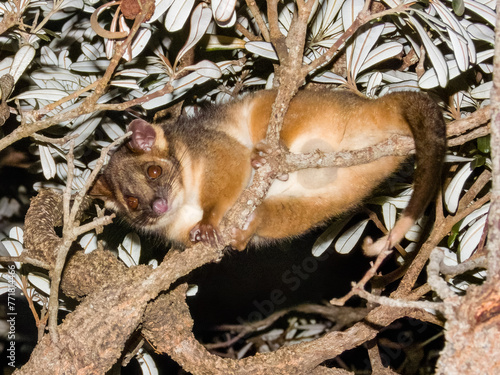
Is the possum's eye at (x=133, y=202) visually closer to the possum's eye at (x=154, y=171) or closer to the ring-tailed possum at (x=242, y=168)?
the ring-tailed possum at (x=242, y=168)

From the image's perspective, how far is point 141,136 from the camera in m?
3.26

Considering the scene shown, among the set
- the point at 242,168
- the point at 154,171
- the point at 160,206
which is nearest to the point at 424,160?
the point at 242,168

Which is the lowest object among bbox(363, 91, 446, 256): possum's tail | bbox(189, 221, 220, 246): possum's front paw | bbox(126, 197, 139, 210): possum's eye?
bbox(126, 197, 139, 210): possum's eye

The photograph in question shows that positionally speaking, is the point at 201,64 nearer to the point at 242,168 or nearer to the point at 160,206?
the point at 242,168

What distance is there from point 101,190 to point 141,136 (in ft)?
1.73

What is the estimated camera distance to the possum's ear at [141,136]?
10.5ft

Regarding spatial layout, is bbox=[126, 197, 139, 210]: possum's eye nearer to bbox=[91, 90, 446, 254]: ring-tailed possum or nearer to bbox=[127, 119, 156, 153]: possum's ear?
bbox=[91, 90, 446, 254]: ring-tailed possum

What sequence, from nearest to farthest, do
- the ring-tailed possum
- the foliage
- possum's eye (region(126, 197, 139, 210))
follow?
the foliage
the ring-tailed possum
possum's eye (region(126, 197, 139, 210))

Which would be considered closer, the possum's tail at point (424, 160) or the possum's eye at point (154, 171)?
the possum's tail at point (424, 160)

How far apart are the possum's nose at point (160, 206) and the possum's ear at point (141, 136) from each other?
0.35 metres

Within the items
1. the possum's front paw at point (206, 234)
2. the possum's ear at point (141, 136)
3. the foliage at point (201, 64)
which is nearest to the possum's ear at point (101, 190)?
the foliage at point (201, 64)

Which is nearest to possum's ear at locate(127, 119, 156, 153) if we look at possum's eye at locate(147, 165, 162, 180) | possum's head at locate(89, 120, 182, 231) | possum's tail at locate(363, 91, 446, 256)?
possum's head at locate(89, 120, 182, 231)

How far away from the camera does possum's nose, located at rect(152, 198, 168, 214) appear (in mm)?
3287

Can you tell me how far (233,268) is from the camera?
17.8ft
